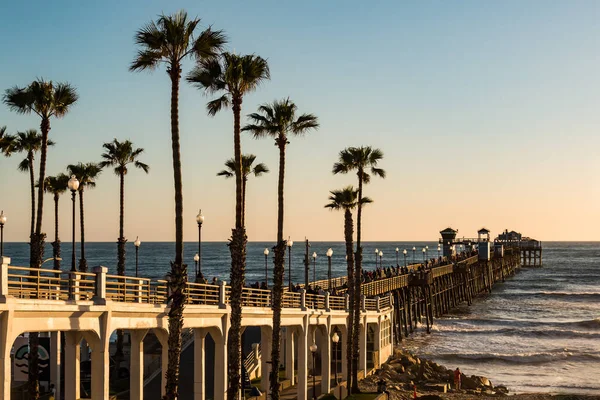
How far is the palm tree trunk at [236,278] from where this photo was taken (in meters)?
26.8

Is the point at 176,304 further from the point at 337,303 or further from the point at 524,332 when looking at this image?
the point at 524,332

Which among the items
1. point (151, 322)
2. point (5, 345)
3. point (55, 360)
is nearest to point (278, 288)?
point (151, 322)

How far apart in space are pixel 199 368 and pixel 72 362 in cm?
593

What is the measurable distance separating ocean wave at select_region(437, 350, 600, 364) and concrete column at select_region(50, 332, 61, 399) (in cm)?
3685

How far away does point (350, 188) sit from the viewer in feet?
143

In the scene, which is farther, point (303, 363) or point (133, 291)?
point (303, 363)

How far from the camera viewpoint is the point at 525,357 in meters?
62.1

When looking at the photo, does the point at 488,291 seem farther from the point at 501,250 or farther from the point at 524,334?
the point at 524,334

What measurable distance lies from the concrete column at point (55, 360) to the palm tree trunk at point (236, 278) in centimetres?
676

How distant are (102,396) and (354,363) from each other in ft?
65.9

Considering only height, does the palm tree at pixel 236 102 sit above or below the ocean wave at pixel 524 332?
above

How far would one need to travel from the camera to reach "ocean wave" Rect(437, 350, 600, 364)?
60909mm

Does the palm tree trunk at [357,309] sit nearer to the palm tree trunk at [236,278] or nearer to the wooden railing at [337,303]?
the wooden railing at [337,303]

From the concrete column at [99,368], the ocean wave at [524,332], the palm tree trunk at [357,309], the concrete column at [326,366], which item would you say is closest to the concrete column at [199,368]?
the concrete column at [99,368]
